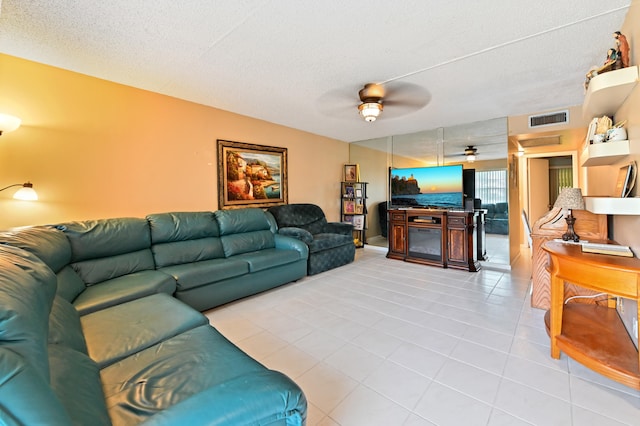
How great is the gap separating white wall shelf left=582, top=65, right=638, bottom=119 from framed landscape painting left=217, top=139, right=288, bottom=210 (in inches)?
151

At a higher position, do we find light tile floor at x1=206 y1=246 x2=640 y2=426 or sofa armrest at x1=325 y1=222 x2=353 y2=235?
sofa armrest at x1=325 y1=222 x2=353 y2=235

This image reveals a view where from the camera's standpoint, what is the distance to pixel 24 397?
22.6 inches

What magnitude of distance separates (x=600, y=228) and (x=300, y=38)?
332cm

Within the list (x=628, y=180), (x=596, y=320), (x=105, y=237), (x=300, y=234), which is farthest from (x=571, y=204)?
(x=105, y=237)

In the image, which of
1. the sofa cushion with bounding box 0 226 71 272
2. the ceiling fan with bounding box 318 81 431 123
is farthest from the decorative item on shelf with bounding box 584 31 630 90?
the sofa cushion with bounding box 0 226 71 272

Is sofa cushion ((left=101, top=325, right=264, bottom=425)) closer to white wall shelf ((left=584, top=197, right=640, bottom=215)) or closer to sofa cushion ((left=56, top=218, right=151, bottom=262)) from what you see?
sofa cushion ((left=56, top=218, right=151, bottom=262))

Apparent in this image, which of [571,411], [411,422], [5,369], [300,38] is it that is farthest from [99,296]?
[571,411]

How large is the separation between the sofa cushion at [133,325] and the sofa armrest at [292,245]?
188cm

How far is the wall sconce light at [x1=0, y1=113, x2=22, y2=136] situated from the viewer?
7.14 ft

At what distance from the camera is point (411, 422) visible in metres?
1.41

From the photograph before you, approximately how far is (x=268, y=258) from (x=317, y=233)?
1.68 metres

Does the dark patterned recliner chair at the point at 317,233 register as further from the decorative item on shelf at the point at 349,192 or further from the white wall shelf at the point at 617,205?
the white wall shelf at the point at 617,205

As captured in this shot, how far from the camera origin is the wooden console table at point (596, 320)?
154cm

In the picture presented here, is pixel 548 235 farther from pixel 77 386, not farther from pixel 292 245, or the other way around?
pixel 77 386
